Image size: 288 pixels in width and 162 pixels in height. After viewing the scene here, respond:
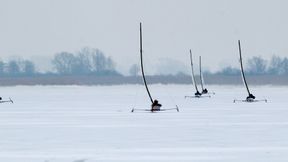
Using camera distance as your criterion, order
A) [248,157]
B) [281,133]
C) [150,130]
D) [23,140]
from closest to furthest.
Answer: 1. [248,157]
2. [23,140]
3. [281,133]
4. [150,130]

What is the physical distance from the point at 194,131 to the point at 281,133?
2835 mm

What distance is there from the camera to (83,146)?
58.0ft

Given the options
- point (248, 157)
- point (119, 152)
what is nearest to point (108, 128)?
point (119, 152)

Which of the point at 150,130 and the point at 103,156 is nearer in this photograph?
the point at 103,156

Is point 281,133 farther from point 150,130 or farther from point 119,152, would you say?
point 119,152

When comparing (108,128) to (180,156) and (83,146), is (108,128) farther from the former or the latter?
(180,156)

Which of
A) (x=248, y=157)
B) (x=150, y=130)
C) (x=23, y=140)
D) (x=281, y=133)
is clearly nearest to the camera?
(x=248, y=157)

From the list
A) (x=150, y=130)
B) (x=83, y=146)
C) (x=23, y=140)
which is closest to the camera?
(x=83, y=146)

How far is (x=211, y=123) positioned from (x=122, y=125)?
332 centimetres

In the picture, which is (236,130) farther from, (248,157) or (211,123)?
(248,157)

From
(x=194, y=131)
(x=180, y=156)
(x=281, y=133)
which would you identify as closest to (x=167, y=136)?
(x=194, y=131)

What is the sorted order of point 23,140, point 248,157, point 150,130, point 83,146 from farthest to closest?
point 150,130, point 23,140, point 83,146, point 248,157

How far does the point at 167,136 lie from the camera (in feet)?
67.1

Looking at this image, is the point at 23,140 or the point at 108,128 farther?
the point at 108,128
